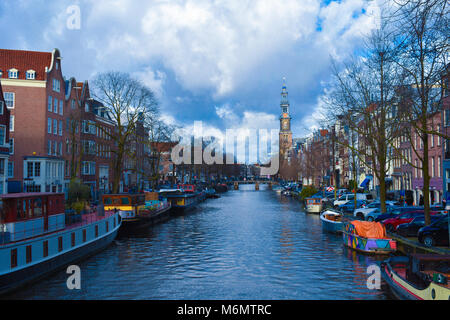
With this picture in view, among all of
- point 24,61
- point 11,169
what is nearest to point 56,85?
point 24,61

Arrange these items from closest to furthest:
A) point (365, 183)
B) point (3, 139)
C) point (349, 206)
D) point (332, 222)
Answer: point (332, 222), point (3, 139), point (349, 206), point (365, 183)

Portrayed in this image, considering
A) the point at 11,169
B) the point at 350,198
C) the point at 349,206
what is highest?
the point at 11,169

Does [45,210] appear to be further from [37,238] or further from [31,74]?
[31,74]

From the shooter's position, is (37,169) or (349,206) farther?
(37,169)

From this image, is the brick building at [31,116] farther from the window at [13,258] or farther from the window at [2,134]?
the window at [13,258]

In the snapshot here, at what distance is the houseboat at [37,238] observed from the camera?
19844mm

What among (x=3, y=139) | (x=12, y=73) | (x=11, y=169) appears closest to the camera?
(x=3, y=139)

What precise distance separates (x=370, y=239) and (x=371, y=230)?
1.03 meters

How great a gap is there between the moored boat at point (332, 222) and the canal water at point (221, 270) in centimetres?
94

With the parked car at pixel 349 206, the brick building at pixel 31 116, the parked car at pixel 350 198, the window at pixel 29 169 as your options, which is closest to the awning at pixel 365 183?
the parked car at pixel 350 198

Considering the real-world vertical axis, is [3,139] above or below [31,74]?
below

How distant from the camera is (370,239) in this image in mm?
27578
